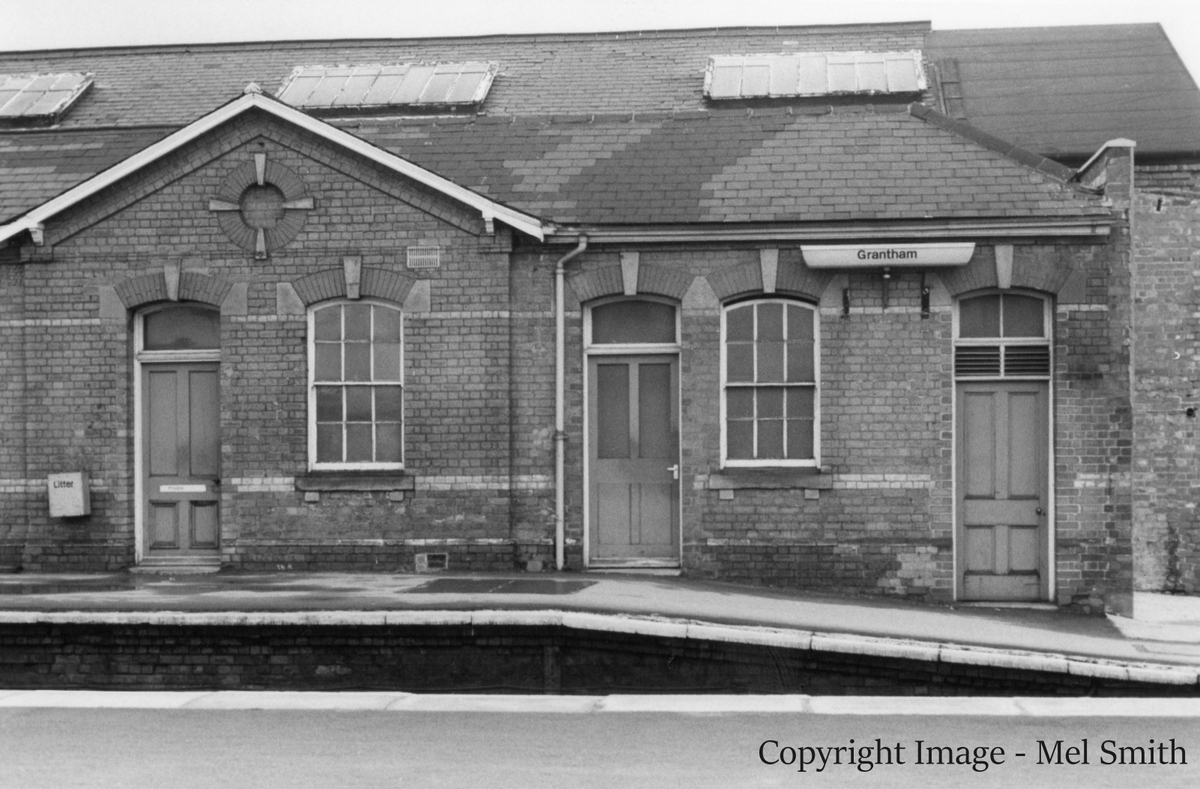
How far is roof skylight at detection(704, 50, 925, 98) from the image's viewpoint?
19.1 m

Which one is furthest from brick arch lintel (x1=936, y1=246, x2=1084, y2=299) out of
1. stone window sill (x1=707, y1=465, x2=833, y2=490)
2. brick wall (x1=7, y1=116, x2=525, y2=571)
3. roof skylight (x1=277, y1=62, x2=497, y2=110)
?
A: roof skylight (x1=277, y1=62, x2=497, y2=110)

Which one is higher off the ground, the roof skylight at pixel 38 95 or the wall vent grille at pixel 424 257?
the roof skylight at pixel 38 95

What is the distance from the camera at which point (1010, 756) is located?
7.71 meters

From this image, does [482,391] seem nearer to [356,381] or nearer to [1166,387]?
[356,381]

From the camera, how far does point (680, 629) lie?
35.7 ft

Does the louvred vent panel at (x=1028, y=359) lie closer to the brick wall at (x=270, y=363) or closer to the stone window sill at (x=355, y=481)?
the brick wall at (x=270, y=363)

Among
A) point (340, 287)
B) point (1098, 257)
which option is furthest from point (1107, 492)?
point (340, 287)

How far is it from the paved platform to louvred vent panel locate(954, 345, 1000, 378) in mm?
2403

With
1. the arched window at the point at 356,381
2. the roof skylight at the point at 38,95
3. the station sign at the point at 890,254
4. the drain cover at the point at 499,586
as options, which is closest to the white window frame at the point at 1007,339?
the station sign at the point at 890,254

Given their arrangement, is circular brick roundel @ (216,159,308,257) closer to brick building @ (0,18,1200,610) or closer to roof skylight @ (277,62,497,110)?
brick building @ (0,18,1200,610)

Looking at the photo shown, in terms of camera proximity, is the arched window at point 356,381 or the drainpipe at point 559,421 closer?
the drainpipe at point 559,421

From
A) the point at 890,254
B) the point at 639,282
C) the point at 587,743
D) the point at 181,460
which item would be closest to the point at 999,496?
→ the point at 890,254

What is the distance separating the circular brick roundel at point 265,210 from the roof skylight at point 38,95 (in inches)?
235

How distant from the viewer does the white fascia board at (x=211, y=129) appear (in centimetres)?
1444
